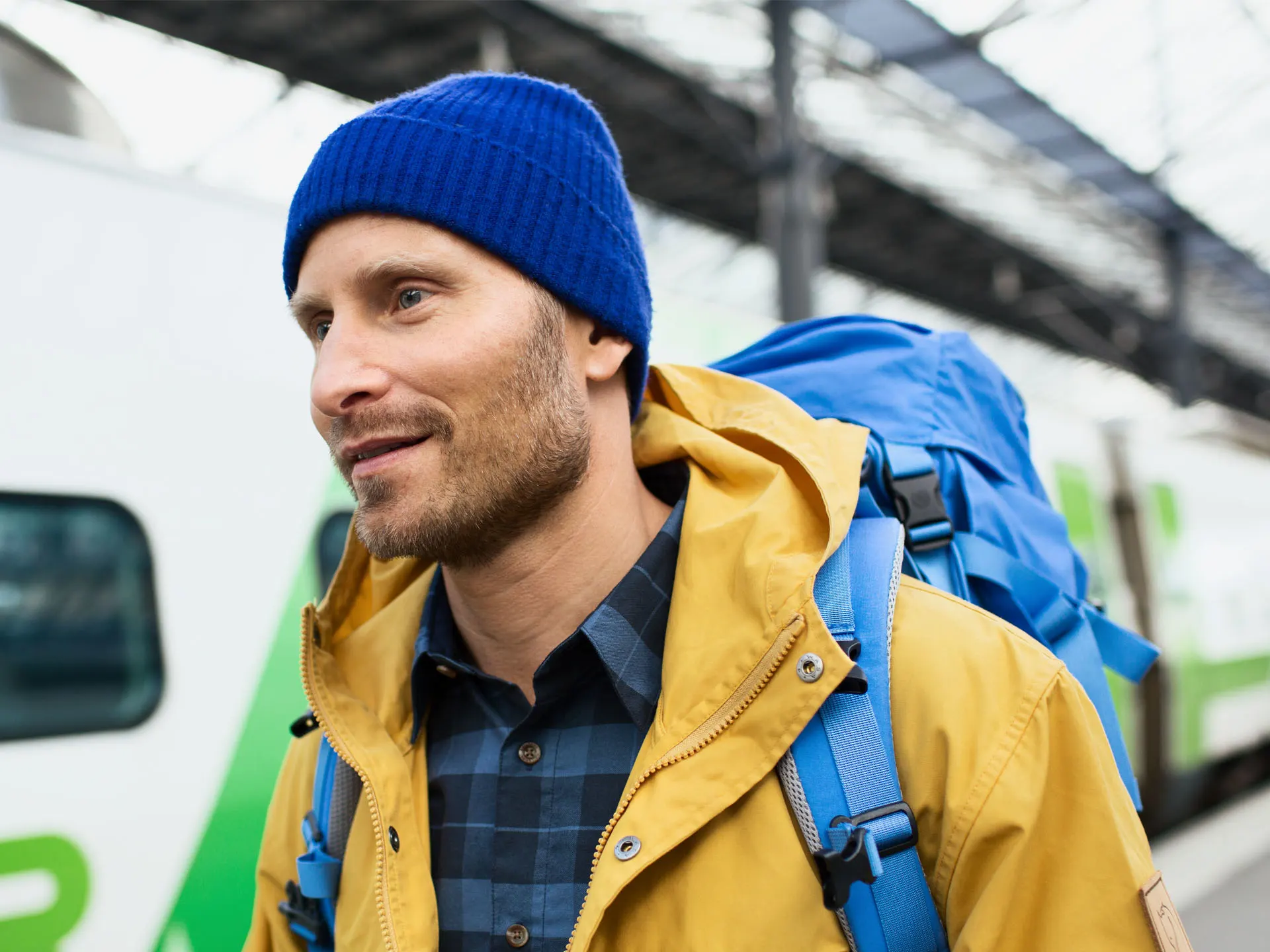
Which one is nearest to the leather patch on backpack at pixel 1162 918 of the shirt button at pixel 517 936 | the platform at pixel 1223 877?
the shirt button at pixel 517 936

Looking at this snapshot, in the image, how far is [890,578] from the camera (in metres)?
1.35

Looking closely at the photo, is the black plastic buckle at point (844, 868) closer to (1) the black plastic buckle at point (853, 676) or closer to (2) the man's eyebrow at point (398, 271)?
(1) the black plastic buckle at point (853, 676)

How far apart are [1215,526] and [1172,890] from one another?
3536mm

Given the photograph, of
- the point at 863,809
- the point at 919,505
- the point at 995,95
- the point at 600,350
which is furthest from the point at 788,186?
the point at 863,809

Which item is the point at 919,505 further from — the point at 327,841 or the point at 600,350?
the point at 327,841

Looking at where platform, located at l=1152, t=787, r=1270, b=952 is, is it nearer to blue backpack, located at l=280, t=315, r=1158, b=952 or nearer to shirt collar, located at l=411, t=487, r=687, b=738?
blue backpack, located at l=280, t=315, r=1158, b=952

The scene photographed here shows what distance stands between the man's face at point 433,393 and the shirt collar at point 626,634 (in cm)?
Answer: 17

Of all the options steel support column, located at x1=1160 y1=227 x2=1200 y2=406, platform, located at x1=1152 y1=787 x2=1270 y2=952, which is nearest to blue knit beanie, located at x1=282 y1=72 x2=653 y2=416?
platform, located at x1=1152 y1=787 x2=1270 y2=952

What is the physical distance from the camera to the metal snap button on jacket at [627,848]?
124cm

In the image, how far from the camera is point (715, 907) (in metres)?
1.23

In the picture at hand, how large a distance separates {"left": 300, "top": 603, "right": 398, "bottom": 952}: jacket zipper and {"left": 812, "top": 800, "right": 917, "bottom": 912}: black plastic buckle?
57 cm

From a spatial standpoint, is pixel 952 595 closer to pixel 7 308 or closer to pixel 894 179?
pixel 7 308

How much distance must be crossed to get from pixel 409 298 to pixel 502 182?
22cm

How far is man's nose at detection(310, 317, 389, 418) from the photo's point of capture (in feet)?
4.70
